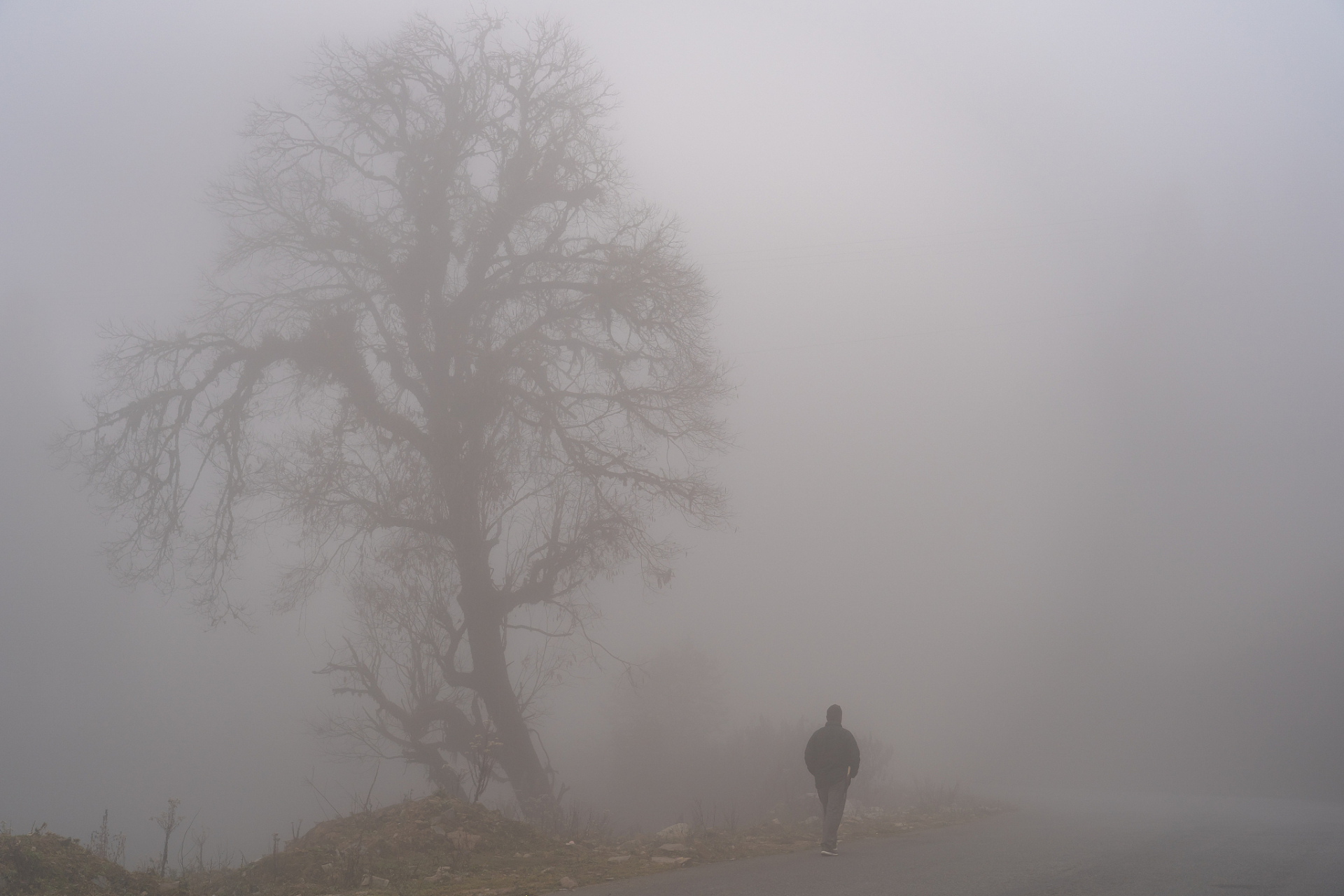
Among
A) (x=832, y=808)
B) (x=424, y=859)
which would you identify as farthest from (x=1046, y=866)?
(x=424, y=859)

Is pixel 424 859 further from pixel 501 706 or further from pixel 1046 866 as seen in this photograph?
pixel 1046 866

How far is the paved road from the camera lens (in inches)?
270

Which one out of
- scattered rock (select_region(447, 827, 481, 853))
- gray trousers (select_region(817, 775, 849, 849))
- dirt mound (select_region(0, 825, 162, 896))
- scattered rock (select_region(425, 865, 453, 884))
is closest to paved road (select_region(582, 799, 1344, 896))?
gray trousers (select_region(817, 775, 849, 849))

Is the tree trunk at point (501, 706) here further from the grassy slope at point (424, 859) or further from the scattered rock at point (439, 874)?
the scattered rock at point (439, 874)

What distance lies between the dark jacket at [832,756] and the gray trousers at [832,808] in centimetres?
6

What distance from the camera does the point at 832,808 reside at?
9781mm

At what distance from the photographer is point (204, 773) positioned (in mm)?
23625

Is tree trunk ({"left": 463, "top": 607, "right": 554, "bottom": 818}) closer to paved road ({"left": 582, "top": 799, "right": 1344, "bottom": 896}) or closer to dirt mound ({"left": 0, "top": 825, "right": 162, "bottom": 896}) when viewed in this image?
paved road ({"left": 582, "top": 799, "right": 1344, "bottom": 896})

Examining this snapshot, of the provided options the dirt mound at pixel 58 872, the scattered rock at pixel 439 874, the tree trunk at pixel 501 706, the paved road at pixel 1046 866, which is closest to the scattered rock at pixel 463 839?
the scattered rock at pixel 439 874

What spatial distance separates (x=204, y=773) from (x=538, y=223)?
792 inches

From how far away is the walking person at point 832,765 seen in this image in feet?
32.1

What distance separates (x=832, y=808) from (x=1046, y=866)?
8.01 ft

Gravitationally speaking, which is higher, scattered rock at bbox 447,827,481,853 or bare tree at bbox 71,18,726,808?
bare tree at bbox 71,18,726,808

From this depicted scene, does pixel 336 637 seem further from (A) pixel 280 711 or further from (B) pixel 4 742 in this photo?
(B) pixel 4 742
